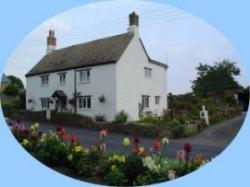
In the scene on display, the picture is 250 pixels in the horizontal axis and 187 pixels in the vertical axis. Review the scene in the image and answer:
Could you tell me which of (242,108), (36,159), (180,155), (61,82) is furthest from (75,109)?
(242,108)

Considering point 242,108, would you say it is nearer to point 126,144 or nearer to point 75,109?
point 126,144

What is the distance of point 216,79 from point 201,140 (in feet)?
2.44

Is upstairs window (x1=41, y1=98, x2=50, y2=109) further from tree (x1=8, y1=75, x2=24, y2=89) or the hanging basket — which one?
the hanging basket

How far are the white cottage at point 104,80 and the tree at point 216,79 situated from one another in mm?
371

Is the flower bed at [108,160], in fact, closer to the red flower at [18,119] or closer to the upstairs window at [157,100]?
the red flower at [18,119]

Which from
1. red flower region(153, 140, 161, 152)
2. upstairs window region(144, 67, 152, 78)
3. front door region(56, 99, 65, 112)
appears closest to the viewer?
red flower region(153, 140, 161, 152)

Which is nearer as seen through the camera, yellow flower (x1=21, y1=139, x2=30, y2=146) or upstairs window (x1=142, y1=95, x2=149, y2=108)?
upstairs window (x1=142, y1=95, x2=149, y2=108)

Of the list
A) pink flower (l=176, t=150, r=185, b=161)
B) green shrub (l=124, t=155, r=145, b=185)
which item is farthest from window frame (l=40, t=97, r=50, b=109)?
pink flower (l=176, t=150, r=185, b=161)

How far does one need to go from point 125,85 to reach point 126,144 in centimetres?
61

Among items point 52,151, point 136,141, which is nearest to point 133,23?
point 136,141

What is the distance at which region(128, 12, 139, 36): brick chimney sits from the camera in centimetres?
496

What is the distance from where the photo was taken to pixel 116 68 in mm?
4773

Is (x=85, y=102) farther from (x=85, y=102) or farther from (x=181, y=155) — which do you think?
(x=181, y=155)

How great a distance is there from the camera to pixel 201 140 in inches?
182
